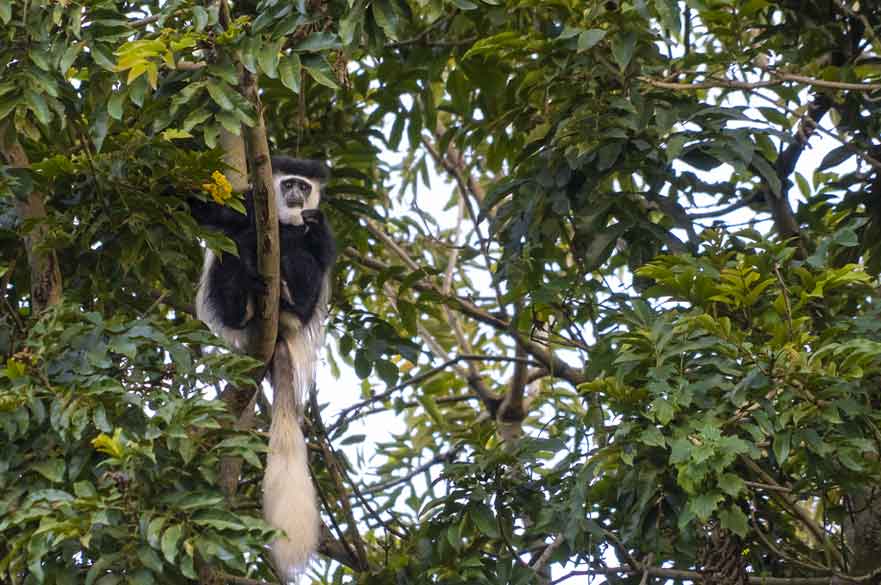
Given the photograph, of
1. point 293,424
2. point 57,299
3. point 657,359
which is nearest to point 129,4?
point 57,299

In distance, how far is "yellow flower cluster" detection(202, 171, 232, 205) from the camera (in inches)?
103

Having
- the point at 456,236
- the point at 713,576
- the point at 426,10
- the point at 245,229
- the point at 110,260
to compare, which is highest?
the point at 456,236

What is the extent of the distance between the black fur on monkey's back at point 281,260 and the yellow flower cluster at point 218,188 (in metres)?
0.48

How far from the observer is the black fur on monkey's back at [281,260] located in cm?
327

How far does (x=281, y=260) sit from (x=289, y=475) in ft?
2.01

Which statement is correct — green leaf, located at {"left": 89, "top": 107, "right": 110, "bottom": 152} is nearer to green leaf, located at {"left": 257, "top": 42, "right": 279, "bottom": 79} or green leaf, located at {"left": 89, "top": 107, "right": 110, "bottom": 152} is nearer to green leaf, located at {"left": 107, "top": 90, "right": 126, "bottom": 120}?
green leaf, located at {"left": 107, "top": 90, "right": 126, "bottom": 120}

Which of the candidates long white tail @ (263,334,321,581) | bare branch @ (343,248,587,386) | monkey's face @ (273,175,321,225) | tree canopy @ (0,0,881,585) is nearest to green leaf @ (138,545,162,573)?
tree canopy @ (0,0,881,585)

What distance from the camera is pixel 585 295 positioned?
125 inches

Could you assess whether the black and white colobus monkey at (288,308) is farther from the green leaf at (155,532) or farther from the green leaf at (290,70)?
the green leaf at (155,532)

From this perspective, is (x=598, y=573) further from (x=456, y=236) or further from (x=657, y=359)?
(x=456, y=236)

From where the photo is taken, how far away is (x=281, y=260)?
3438 millimetres

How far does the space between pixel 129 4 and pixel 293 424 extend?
1110mm

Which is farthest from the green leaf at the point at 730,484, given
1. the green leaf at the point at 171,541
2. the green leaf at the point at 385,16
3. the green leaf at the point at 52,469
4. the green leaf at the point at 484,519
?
the green leaf at the point at 52,469

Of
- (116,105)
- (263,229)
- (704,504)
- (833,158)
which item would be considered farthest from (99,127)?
(833,158)
